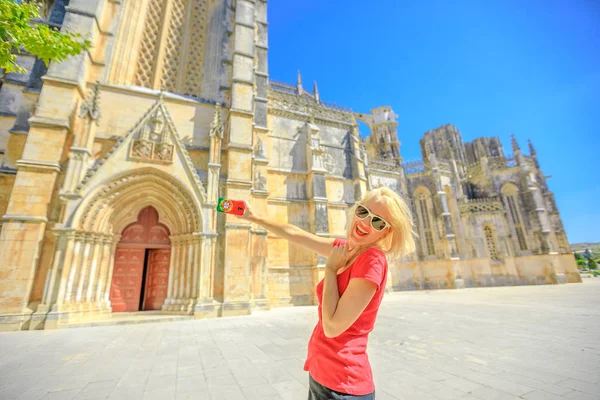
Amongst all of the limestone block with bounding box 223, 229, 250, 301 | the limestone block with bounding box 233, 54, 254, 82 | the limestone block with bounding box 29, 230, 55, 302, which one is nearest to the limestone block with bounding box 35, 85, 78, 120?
the limestone block with bounding box 29, 230, 55, 302

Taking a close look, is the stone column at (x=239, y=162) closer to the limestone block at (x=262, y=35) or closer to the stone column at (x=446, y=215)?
the limestone block at (x=262, y=35)

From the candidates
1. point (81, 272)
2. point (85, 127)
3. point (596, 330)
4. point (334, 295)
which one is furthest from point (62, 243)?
point (596, 330)

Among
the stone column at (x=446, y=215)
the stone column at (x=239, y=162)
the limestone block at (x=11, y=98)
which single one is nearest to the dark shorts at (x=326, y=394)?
Answer: the stone column at (x=239, y=162)

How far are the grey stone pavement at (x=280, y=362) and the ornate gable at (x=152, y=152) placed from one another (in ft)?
15.7

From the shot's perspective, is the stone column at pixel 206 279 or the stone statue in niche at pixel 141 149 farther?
the stone statue in niche at pixel 141 149

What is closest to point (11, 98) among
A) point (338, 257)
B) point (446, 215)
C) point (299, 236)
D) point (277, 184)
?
point (277, 184)

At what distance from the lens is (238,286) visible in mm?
8609

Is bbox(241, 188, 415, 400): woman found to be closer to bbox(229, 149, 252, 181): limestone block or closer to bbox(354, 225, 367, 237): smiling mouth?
bbox(354, 225, 367, 237): smiling mouth

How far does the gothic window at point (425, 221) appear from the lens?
2219 centimetres

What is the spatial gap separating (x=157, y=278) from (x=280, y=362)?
288 inches

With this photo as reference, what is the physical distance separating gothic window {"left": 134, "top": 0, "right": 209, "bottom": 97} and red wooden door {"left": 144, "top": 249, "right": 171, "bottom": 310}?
7.24 m

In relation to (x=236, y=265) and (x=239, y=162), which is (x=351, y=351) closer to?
(x=236, y=265)

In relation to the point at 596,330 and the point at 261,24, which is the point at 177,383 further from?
the point at 261,24

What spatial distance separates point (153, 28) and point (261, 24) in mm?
5909
